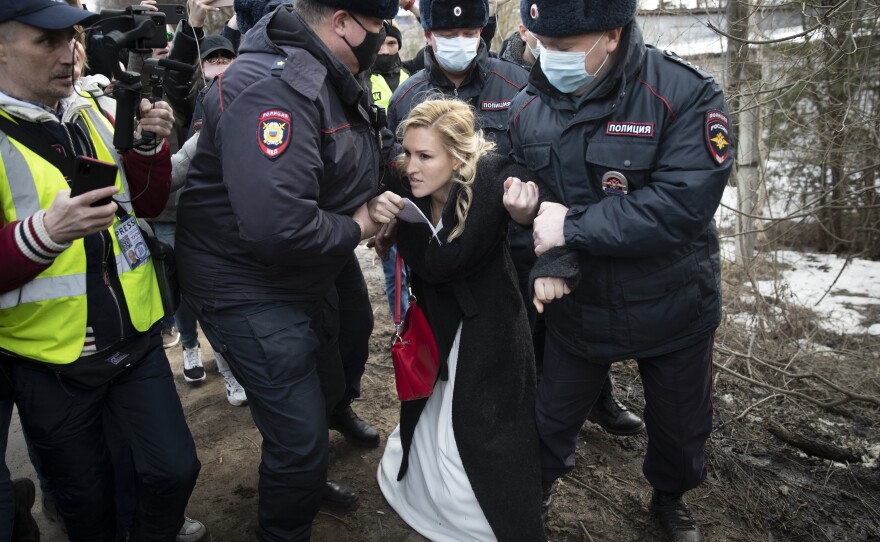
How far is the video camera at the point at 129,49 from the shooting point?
2336 millimetres

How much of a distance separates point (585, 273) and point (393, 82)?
304cm

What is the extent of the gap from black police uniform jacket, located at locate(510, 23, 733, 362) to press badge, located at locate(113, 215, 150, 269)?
1507mm

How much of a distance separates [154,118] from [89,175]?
1.62 ft

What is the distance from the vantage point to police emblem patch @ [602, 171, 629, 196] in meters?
2.45

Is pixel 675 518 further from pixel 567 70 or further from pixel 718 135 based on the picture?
pixel 567 70

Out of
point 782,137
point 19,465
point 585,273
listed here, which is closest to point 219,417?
point 19,465

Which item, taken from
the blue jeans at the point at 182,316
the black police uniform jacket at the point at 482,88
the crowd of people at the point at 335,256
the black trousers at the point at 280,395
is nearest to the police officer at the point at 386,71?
the black police uniform jacket at the point at 482,88

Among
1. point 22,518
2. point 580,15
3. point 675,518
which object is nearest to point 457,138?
point 580,15

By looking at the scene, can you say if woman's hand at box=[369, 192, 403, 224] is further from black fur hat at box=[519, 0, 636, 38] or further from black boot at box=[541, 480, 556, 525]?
black boot at box=[541, 480, 556, 525]

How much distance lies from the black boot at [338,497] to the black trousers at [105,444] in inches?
27.9

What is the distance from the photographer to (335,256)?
98.2 inches

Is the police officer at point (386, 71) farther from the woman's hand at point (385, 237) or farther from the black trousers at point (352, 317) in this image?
the woman's hand at point (385, 237)

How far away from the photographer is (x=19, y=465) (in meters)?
3.76

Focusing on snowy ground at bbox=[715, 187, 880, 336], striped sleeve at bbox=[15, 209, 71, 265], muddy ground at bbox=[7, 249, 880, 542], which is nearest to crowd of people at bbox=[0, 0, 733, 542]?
striped sleeve at bbox=[15, 209, 71, 265]
